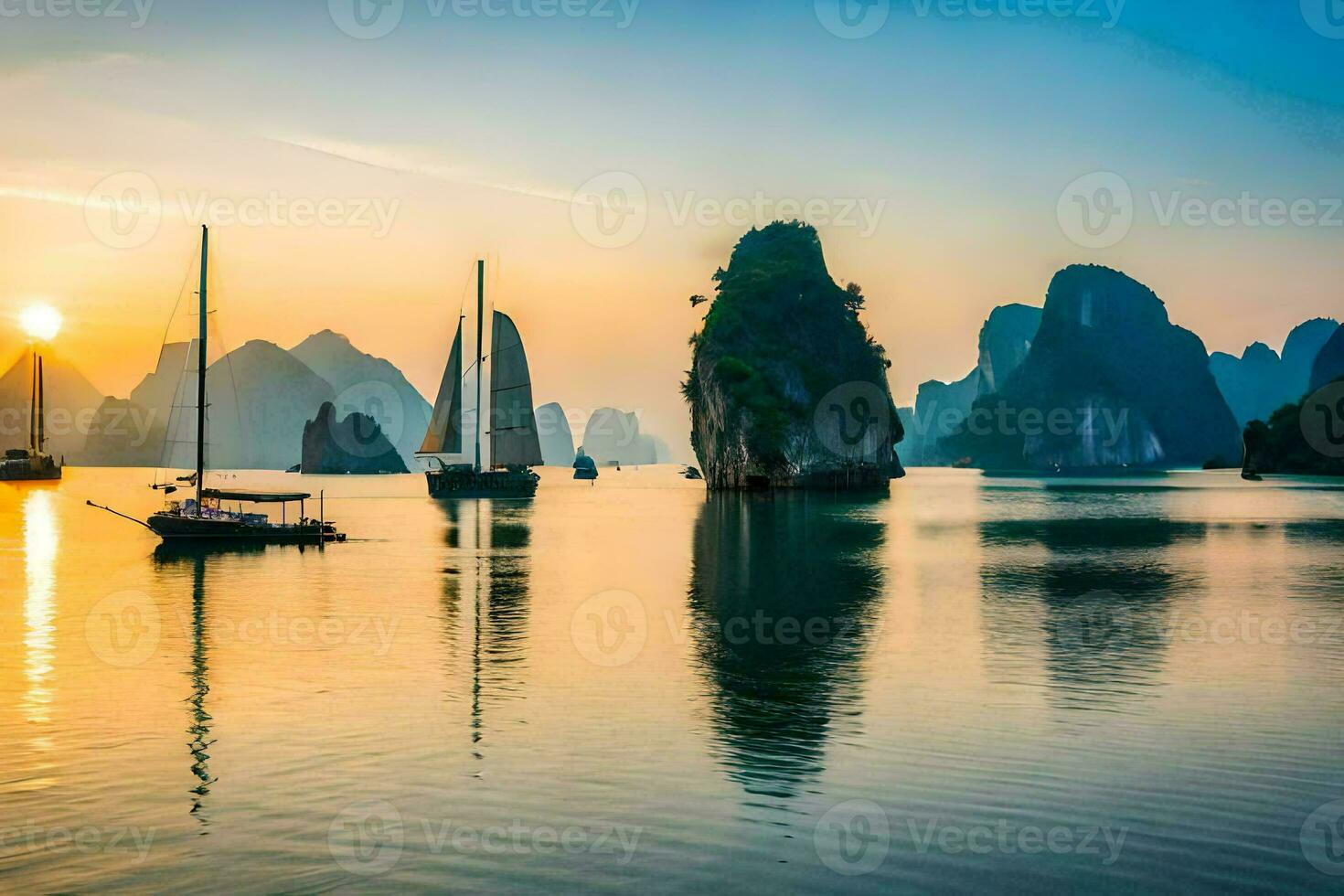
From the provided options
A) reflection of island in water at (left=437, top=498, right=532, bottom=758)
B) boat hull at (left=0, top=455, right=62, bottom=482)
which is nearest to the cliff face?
reflection of island in water at (left=437, top=498, right=532, bottom=758)

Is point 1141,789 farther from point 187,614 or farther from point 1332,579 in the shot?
point 1332,579

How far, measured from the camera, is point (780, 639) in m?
29.0

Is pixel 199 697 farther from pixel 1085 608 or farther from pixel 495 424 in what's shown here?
pixel 495 424

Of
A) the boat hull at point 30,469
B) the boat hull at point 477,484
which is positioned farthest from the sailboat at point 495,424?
the boat hull at point 30,469

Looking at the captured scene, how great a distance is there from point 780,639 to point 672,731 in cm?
1048

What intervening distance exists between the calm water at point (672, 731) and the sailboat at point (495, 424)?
57067 mm

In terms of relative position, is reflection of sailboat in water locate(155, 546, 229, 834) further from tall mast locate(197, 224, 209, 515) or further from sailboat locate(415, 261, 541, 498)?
sailboat locate(415, 261, 541, 498)

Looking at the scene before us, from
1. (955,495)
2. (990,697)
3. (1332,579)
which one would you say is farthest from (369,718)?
(955,495)

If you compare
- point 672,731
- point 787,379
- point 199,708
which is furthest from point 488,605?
point 787,379

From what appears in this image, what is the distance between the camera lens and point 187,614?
34.0m

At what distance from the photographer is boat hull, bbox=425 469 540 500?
362ft

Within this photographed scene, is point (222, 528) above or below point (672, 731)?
above

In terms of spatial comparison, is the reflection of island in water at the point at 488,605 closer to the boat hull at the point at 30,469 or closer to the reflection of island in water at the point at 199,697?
the reflection of island in water at the point at 199,697

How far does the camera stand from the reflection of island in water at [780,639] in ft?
57.8
